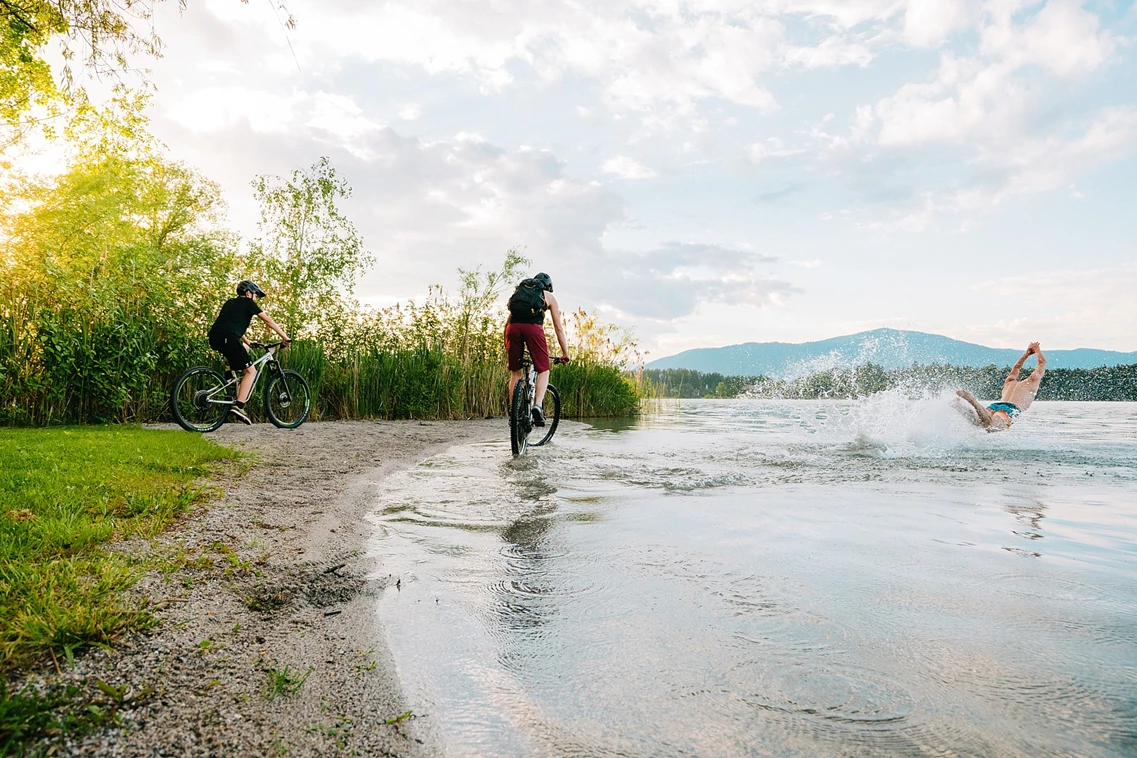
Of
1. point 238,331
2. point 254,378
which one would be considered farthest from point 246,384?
point 238,331

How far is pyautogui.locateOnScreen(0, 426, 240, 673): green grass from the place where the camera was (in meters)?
2.08

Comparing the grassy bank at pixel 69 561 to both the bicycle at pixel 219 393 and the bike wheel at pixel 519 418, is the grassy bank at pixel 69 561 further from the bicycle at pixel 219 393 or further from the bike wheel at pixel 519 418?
the bicycle at pixel 219 393

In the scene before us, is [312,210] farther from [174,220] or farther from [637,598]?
[174,220]

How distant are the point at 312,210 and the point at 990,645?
63.2 ft

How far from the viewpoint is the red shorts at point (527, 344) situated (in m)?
8.08

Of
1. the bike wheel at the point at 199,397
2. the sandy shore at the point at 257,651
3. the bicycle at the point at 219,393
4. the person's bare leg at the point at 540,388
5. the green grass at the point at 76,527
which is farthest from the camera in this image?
the bicycle at the point at 219,393

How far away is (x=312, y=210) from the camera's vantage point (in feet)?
60.4

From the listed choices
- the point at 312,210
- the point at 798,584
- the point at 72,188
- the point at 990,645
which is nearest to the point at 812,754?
the point at 990,645

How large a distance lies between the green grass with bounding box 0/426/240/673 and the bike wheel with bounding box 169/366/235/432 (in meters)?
3.13

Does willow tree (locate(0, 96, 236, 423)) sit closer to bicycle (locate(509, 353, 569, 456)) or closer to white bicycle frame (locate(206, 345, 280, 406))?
white bicycle frame (locate(206, 345, 280, 406))

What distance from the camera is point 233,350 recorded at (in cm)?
1012

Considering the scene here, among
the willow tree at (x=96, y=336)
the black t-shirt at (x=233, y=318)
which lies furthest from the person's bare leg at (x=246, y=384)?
the willow tree at (x=96, y=336)

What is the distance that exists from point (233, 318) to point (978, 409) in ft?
39.7

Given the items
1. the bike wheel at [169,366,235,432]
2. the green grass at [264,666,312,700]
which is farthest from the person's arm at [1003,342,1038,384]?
the bike wheel at [169,366,235,432]
